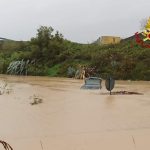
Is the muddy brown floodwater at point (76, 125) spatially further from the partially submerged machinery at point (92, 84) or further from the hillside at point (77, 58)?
the hillside at point (77, 58)

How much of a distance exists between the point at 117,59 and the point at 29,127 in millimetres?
20947

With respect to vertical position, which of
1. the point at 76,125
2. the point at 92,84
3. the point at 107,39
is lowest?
the point at 76,125

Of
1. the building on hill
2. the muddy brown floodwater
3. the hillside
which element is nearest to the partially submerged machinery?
the muddy brown floodwater

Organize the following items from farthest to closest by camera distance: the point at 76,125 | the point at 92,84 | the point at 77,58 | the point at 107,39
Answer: the point at 107,39
the point at 77,58
the point at 92,84
the point at 76,125

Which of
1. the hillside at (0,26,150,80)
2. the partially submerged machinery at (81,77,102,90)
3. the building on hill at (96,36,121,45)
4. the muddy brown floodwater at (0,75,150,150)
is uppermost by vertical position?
the building on hill at (96,36,121,45)

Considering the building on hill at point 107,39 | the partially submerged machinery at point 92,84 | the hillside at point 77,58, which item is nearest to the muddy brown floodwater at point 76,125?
the partially submerged machinery at point 92,84

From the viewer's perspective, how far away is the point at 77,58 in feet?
104

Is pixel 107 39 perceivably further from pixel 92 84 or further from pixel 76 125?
pixel 76 125

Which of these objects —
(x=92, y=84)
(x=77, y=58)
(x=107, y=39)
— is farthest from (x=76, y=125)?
(x=107, y=39)

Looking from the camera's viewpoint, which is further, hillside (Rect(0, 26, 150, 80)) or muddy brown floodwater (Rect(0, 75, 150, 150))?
hillside (Rect(0, 26, 150, 80))

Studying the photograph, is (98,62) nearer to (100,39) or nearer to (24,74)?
(24,74)

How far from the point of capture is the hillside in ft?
86.7

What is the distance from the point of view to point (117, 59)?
28.1 m

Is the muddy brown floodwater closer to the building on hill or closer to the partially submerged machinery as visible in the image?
the partially submerged machinery
